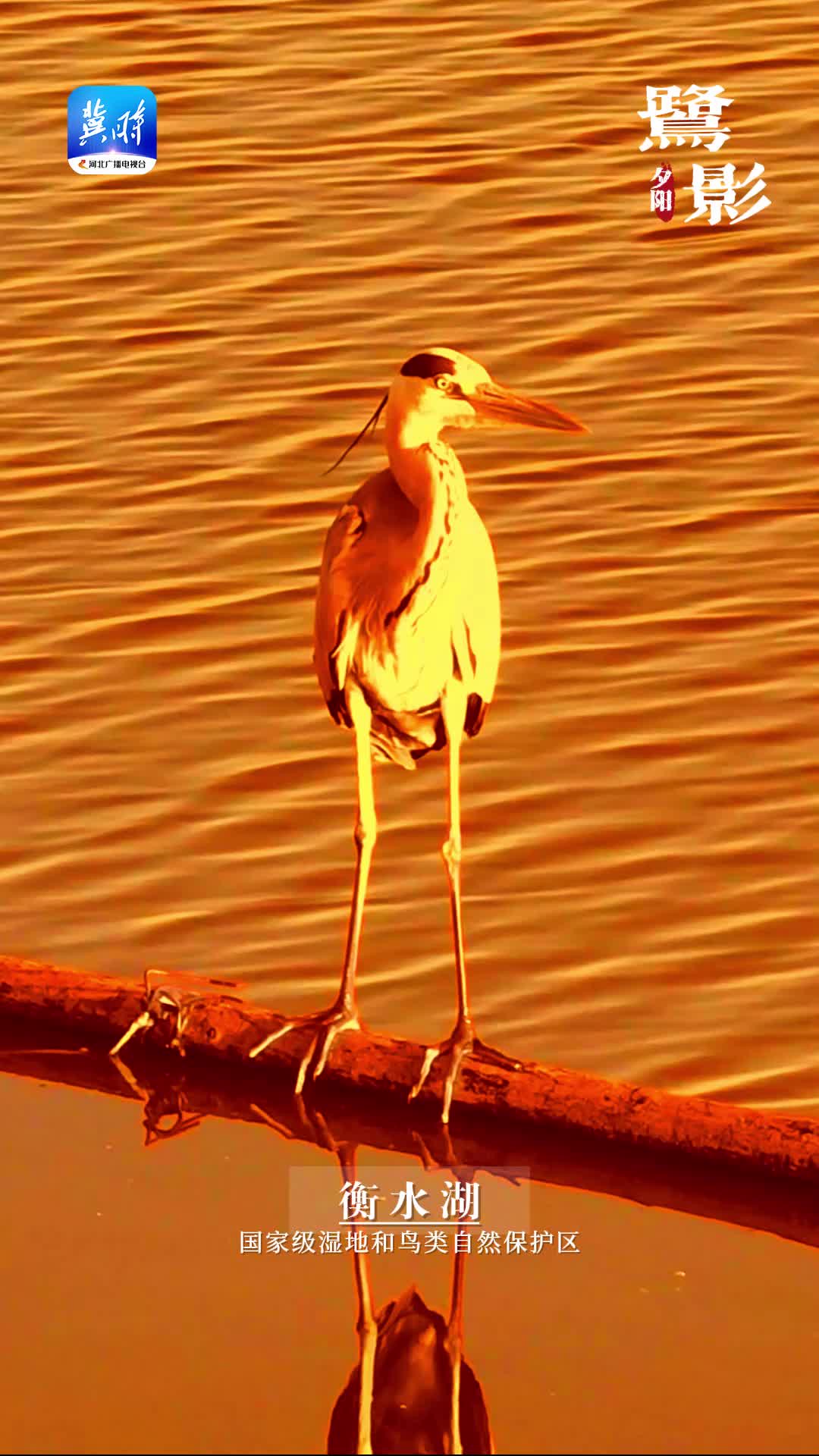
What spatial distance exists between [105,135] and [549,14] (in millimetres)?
2628

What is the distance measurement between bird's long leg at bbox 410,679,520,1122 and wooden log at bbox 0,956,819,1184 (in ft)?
0.11

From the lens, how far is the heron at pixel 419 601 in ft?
23.2

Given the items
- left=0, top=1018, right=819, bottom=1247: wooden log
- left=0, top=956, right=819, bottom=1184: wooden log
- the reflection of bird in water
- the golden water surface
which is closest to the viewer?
the reflection of bird in water

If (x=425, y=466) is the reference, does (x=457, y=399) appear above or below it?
above

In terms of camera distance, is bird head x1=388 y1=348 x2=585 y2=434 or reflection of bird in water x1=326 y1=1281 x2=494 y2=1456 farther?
bird head x1=388 y1=348 x2=585 y2=434

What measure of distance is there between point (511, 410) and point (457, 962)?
1285 millimetres

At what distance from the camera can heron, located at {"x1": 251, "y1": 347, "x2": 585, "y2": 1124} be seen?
23.2 feet

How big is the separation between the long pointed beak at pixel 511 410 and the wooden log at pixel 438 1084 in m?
1.41

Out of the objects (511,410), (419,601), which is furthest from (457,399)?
(419,601)

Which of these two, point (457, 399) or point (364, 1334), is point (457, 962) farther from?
point (457, 399)

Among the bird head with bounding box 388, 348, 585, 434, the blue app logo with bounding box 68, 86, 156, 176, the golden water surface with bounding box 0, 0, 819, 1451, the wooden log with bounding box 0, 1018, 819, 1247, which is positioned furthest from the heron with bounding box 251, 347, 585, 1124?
the blue app logo with bounding box 68, 86, 156, 176

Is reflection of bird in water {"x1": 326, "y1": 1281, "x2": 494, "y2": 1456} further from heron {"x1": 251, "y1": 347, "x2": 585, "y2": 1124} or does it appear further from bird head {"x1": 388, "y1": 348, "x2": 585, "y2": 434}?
bird head {"x1": 388, "y1": 348, "x2": 585, "y2": 434}

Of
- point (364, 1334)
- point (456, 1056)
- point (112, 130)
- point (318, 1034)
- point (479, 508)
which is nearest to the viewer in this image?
point (364, 1334)

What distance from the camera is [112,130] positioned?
17.6 metres
